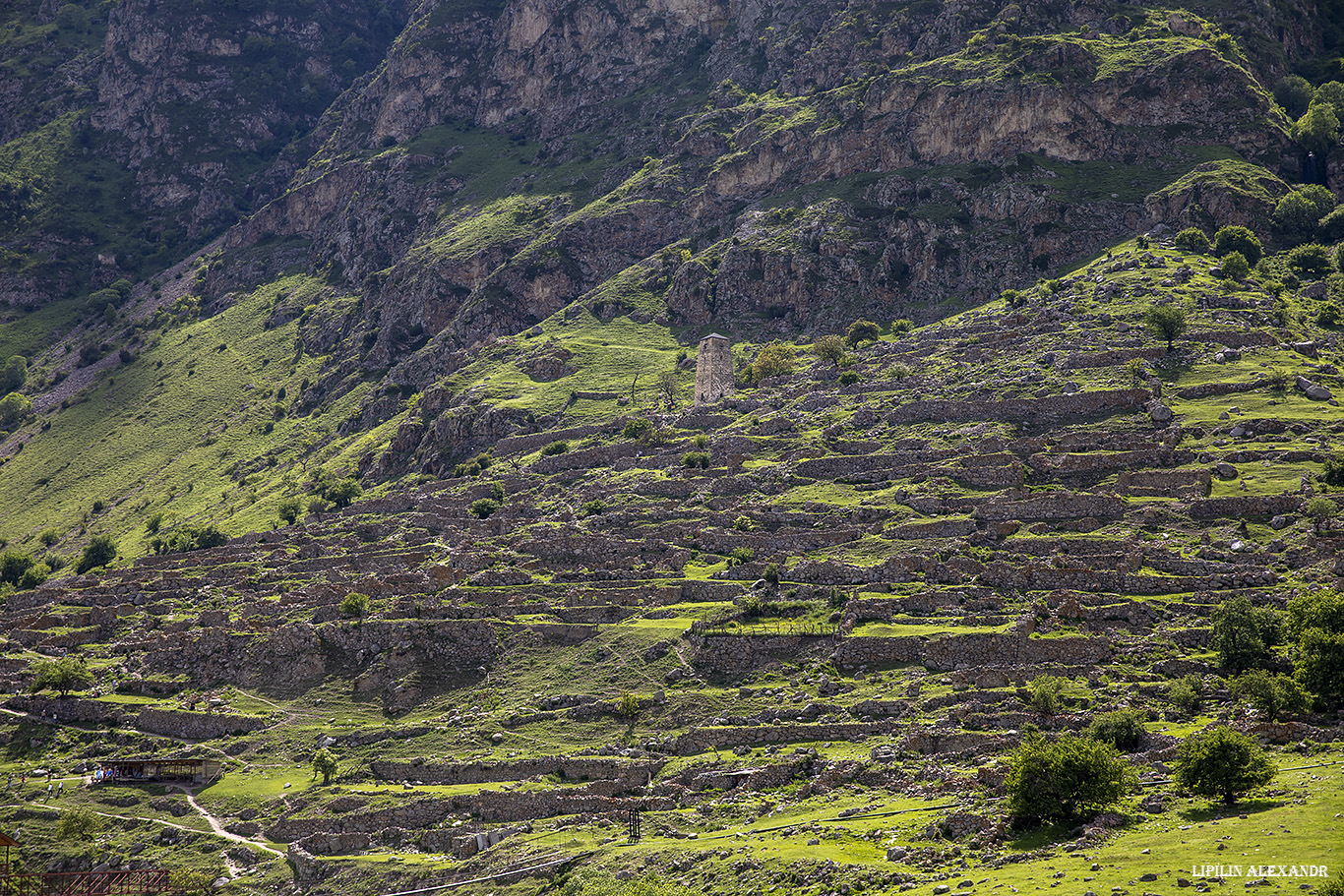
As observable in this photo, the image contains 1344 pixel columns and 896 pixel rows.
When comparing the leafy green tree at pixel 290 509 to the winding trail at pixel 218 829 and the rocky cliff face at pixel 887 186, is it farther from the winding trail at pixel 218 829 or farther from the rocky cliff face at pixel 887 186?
the winding trail at pixel 218 829

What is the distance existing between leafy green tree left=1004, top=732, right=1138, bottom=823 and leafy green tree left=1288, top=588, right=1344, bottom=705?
11.5 meters

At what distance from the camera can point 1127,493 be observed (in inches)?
3095

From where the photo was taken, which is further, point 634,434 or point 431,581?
point 634,434

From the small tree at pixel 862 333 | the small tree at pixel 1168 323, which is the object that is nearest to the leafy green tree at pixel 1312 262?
the small tree at pixel 1168 323

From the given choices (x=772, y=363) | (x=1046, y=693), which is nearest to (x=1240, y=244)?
(x=772, y=363)

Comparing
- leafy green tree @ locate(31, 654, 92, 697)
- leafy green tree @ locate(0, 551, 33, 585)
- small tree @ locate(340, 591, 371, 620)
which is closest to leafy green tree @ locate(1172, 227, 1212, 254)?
small tree @ locate(340, 591, 371, 620)

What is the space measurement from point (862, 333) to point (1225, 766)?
321 feet

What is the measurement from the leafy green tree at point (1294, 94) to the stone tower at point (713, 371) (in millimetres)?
95388

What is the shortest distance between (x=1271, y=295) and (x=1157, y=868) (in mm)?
Answer: 91468

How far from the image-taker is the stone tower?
128m

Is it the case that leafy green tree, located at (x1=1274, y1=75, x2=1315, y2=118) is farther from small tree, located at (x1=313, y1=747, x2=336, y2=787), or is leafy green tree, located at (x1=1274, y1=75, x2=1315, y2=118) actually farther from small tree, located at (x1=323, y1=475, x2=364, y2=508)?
small tree, located at (x1=313, y1=747, x2=336, y2=787)

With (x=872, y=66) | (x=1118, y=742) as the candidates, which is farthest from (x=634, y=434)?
(x=872, y=66)

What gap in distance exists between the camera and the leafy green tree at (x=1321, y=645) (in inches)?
1982

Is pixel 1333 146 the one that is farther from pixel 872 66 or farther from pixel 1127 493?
pixel 1127 493
